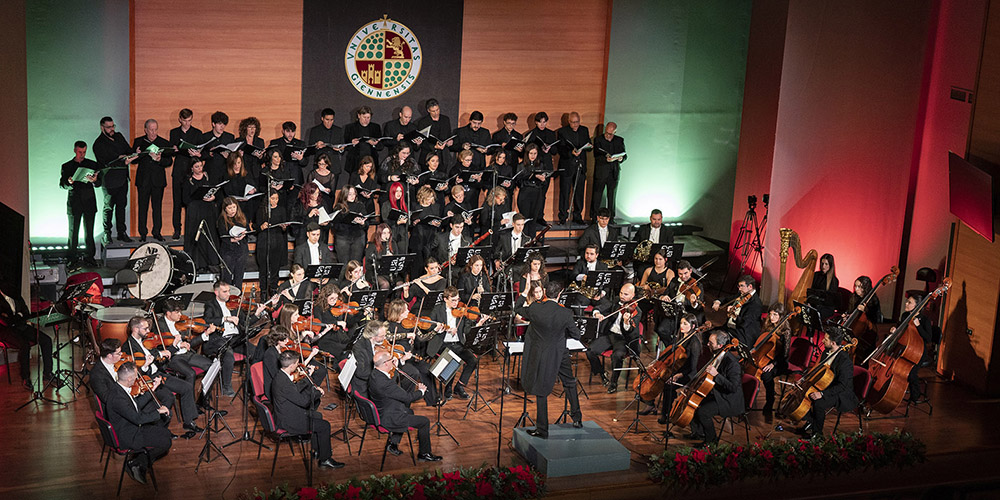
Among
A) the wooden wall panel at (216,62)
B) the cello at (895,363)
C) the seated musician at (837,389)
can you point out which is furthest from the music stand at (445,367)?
the wooden wall panel at (216,62)

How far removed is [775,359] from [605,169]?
191 inches

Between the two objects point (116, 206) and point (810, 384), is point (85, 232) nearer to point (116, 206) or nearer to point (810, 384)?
point (116, 206)

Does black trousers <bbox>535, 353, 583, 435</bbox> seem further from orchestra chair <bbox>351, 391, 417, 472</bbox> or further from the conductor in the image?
orchestra chair <bbox>351, 391, 417, 472</bbox>

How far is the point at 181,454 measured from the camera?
8461 millimetres

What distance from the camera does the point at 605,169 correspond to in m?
14.2

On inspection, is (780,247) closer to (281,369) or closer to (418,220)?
(418,220)

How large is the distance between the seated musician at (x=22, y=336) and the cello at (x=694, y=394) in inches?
234

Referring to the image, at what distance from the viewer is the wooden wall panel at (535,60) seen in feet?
47.3

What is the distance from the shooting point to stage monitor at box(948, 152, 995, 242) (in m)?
10.0

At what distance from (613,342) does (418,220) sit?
3201 millimetres

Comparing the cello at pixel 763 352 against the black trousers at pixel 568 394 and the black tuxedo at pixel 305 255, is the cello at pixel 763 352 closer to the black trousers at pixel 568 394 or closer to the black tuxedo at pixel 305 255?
the black trousers at pixel 568 394

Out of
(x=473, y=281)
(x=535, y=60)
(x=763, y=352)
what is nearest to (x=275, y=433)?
(x=473, y=281)

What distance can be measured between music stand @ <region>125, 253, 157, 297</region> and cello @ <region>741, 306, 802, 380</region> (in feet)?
20.7

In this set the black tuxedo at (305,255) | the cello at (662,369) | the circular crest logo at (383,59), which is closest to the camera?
the cello at (662,369)
